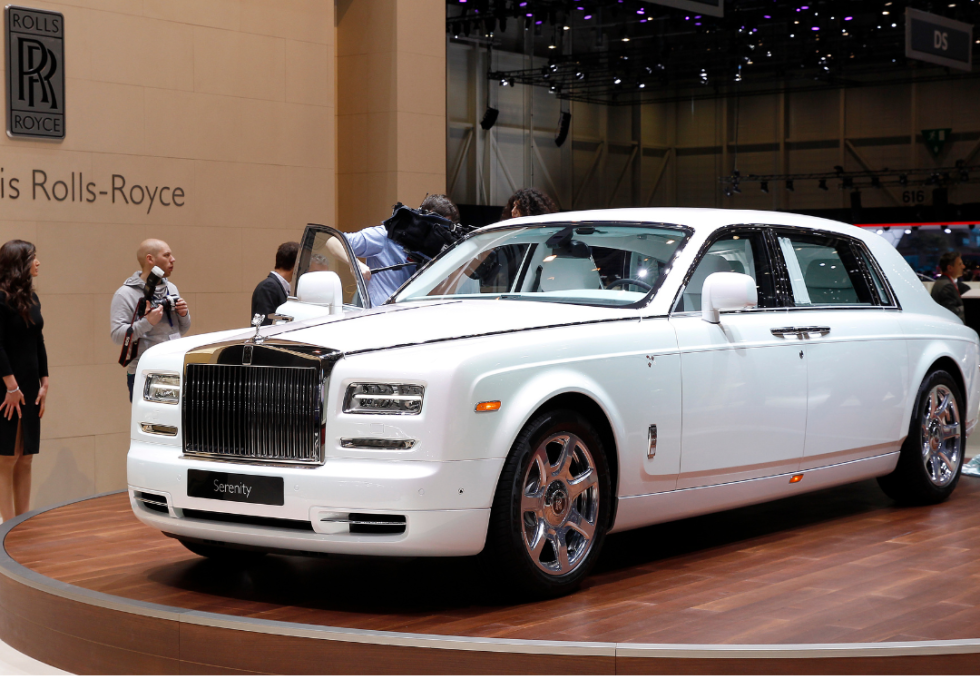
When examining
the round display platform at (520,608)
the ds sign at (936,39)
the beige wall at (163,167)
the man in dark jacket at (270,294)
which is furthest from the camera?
the ds sign at (936,39)

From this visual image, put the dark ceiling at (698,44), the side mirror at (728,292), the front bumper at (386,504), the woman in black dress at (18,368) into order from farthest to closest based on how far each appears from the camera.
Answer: the dark ceiling at (698,44), the woman in black dress at (18,368), the side mirror at (728,292), the front bumper at (386,504)

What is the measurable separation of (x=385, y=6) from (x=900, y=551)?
771cm

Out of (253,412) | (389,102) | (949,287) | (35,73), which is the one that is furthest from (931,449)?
(35,73)

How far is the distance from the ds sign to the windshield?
943 centimetres

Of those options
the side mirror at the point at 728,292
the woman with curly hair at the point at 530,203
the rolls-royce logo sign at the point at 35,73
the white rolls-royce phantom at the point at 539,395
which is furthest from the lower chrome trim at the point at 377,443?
the rolls-royce logo sign at the point at 35,73

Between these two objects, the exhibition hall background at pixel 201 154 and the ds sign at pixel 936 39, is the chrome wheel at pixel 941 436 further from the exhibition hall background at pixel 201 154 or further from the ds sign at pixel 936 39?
the ds sign at pixel 936 39

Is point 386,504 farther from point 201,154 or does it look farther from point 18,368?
point 201,154

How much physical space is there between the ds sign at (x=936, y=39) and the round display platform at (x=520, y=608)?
365 inches

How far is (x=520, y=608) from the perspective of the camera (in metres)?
4.20

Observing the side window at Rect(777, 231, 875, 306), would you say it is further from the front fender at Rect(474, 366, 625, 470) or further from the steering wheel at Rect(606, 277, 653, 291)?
the front fender at Rect(474, 366, 625, 470)

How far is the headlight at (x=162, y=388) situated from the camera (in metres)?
4.49

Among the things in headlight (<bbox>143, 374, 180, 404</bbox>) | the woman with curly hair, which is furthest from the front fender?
the woman with curly hair

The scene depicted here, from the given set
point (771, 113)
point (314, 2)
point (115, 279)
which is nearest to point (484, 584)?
point (115, 279)

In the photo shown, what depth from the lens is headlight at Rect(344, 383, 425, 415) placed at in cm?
396
